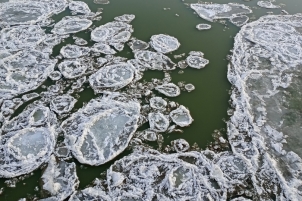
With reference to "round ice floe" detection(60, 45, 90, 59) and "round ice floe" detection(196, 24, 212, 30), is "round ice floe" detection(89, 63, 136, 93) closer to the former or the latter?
"round ice floe" detection(60, 45, 90, 59)

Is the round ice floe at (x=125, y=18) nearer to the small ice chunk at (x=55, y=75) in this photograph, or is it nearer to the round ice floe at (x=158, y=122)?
the small ice chunk at (x=55, y=75)

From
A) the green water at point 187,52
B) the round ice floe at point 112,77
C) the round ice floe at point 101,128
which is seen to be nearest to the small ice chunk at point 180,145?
the green water at point 187,52

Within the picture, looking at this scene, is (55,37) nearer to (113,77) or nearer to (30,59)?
(30,59)

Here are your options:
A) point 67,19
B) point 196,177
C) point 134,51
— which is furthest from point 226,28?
point 196,177

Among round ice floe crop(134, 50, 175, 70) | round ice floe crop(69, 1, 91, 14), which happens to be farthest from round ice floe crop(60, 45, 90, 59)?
round ice floe crop(69, 1, 91, 14)

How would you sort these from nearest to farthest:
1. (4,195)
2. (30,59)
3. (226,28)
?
(4,195) → (30,59) → (226,28)
